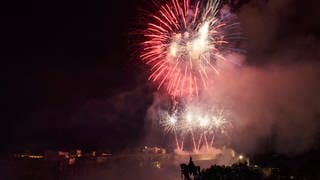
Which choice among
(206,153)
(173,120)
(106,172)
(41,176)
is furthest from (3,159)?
(173,120)

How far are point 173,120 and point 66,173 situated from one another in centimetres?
3039

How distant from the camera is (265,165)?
159ft

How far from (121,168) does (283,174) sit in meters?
34.0

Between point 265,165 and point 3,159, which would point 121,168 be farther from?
point 265,165

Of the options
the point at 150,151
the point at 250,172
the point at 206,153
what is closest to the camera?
the point at 250,172

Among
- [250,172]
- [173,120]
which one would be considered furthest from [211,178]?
[173,120]

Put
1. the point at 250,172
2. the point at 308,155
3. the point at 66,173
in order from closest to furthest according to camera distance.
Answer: the point at 250,172
the point at 308,155
the point at 66,173

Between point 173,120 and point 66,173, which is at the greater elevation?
point 173,120

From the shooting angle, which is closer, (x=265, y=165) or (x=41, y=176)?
(x=265, y=165)

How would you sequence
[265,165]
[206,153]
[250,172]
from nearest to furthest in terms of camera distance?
[250,172] → [265,165] → [206,153]

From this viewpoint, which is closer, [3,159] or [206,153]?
[206,153]

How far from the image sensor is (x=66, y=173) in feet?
215

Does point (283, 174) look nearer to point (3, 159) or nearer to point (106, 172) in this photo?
point (106, 172)

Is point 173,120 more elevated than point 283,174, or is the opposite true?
point 173,120
